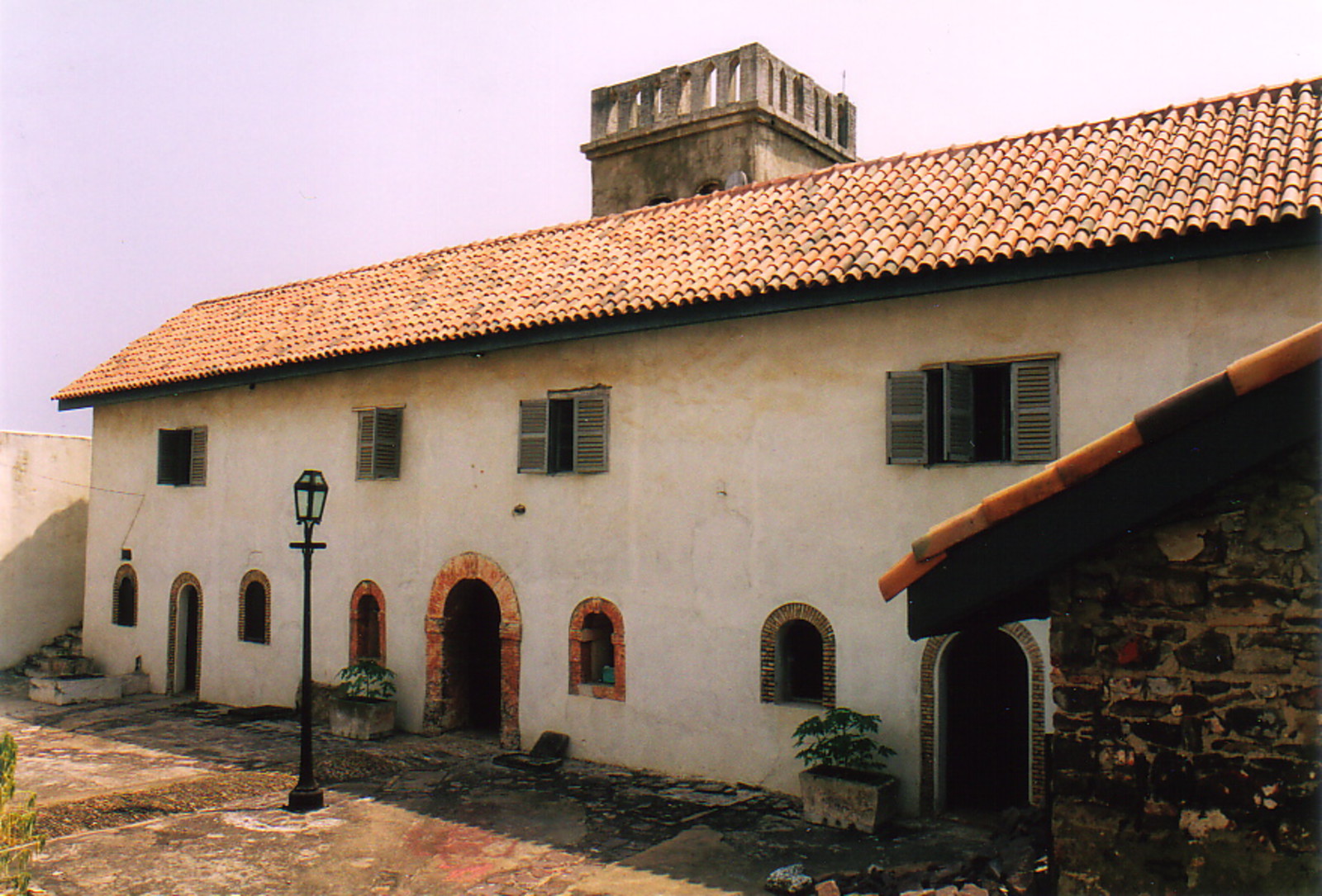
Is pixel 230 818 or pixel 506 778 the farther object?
pixel 506 778

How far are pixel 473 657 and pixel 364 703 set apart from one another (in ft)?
5.29

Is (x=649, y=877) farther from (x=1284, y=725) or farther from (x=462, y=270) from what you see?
(x=462, y=270)

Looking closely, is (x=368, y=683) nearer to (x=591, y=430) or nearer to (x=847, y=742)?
(x=591, y=430)

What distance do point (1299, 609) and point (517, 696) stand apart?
1109 cm

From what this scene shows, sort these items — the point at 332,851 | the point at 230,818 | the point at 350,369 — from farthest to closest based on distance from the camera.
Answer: the point at 350,369, the point at 230,818, the point at 332,851

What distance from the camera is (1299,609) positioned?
12.5 feet

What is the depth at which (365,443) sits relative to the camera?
614 inches

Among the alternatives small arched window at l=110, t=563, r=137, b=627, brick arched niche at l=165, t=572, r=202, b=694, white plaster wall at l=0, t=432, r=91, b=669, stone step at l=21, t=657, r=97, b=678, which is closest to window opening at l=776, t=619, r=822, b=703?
brick arched niche at l=165, t=572, r=202, b=694

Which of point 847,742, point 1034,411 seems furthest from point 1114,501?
point 847,742

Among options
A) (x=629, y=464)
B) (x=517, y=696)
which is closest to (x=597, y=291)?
(x=629, y=464)

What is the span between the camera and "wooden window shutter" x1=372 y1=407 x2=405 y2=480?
1521cm

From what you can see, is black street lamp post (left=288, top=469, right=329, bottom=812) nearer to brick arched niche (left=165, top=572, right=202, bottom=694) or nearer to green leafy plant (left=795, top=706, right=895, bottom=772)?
green leafy plant (left=795, top=706, right=895, bottom=772)

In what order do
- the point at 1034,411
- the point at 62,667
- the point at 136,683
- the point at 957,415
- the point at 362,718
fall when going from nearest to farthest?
the point at 1034,411
the point at 957,415
the point at 362,718
the point at 136,683
the point at 62,667

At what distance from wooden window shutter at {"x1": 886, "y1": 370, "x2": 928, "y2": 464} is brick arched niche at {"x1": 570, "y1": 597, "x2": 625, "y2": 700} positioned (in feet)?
13.4
